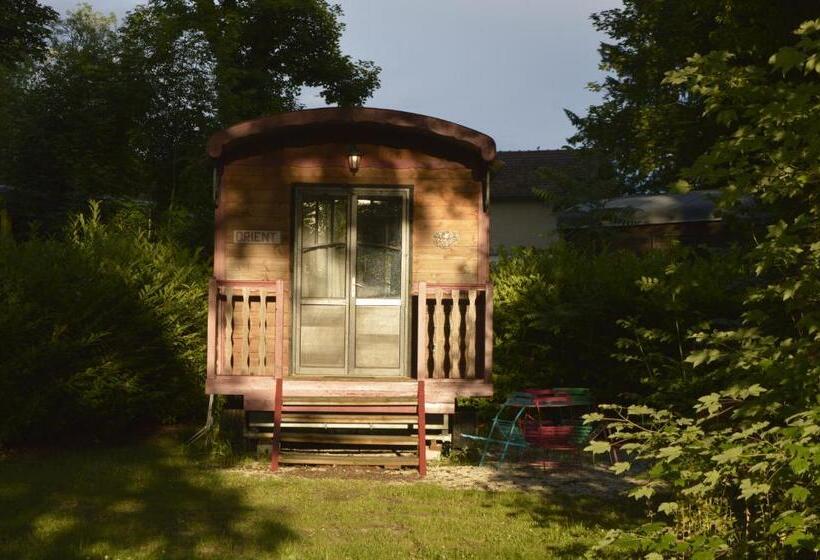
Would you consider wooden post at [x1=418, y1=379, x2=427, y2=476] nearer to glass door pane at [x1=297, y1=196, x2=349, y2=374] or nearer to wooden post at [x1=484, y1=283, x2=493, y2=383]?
wooden post at [x1=484, y1=283, x2=493, y2=383]

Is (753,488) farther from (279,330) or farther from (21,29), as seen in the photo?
(21,29)

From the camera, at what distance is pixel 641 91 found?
28.6 m

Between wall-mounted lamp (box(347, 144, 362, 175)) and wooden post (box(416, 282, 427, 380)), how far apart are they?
1.67m

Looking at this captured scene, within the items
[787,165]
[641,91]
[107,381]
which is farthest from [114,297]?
[641,91]

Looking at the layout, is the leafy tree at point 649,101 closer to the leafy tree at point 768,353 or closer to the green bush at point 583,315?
the green bush at point 583,315

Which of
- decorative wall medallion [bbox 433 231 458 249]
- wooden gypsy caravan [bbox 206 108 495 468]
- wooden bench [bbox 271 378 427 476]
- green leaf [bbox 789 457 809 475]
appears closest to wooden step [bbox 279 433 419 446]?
wooden bench [bbox 271 378 427 476]

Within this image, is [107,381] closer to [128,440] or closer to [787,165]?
[128,440]

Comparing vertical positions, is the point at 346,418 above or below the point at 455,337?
below

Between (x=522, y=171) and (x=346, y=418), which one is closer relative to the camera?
(x=346, y=418)

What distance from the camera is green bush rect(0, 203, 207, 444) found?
1069 cm

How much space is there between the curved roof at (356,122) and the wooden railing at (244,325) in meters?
1.49

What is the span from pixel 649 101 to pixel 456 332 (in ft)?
67.4

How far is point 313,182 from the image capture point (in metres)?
11.5

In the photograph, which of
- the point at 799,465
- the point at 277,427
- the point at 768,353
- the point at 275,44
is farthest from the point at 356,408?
the point at 275,44
